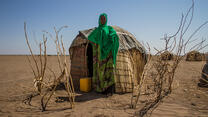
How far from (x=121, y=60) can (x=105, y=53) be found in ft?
1.93

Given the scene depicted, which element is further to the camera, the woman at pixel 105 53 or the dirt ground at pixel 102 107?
the woman at pixel 105 53

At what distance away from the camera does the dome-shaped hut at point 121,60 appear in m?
4.07

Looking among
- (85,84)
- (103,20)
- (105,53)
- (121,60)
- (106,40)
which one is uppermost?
(103,20)

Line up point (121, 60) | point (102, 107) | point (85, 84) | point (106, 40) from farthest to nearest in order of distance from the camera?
point (85, 84) → point (121, 60) → point (106, 40) → point (102, 107)

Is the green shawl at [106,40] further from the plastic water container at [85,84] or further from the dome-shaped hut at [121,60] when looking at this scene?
the plastic water container at [85,84]

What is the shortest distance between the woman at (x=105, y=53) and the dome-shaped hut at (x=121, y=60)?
21cm

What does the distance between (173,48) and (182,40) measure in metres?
0.28

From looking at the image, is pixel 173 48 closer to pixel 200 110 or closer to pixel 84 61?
pixel 200 110

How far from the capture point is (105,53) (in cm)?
401

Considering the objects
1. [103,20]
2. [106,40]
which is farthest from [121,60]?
[103,20]

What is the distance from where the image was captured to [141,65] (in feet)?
16.6

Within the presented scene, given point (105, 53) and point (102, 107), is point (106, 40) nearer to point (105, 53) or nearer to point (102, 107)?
point (105, 53)

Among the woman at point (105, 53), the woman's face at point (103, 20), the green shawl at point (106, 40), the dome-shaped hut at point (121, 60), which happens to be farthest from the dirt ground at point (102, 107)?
the woman's face at point (103, 20)

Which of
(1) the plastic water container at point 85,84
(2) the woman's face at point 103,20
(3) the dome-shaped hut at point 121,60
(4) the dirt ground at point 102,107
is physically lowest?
(4) the dirt ground at point 102,107
